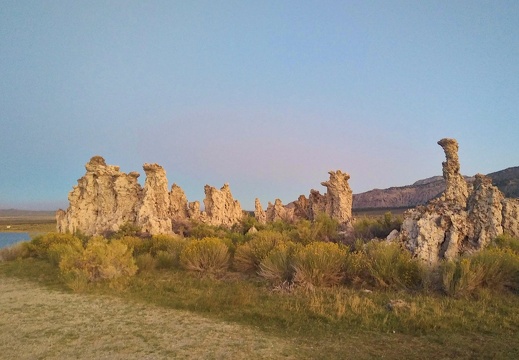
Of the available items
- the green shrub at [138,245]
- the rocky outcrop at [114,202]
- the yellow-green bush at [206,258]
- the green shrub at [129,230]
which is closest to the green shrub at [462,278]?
the yellow-green bush at [206,258]

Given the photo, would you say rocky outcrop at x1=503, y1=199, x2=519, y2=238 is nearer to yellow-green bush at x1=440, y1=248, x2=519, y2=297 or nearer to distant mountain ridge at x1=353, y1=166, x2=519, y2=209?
yellow-green bush at x1=440, y1=248, x2=519, y2=297

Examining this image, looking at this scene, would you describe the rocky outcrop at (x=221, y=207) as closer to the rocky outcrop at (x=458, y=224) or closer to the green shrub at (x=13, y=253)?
the green shrub at (x=13, y=253)

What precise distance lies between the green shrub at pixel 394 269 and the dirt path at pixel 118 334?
14.9 ft

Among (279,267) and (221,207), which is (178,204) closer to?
(221,207)

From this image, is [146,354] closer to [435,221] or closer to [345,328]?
[345,328]

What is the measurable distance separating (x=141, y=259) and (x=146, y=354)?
321 inches

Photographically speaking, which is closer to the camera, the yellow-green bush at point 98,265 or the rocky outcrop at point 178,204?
the yellow-green bush at point 98,265

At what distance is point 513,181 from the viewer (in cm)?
6047

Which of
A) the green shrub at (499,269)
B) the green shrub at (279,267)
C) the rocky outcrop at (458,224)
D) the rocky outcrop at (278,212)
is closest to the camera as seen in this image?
the green shrub at (499,269)

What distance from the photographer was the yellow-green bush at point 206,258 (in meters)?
13.3

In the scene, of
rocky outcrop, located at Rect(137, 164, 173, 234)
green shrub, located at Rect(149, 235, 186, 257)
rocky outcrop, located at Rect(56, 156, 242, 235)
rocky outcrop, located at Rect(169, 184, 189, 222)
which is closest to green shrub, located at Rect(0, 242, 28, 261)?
rocky outcrop, located at Rect(56, 156, 242, 235)

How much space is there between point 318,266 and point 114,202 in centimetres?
1773

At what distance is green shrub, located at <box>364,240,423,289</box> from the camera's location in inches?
400

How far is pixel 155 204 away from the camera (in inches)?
1012
